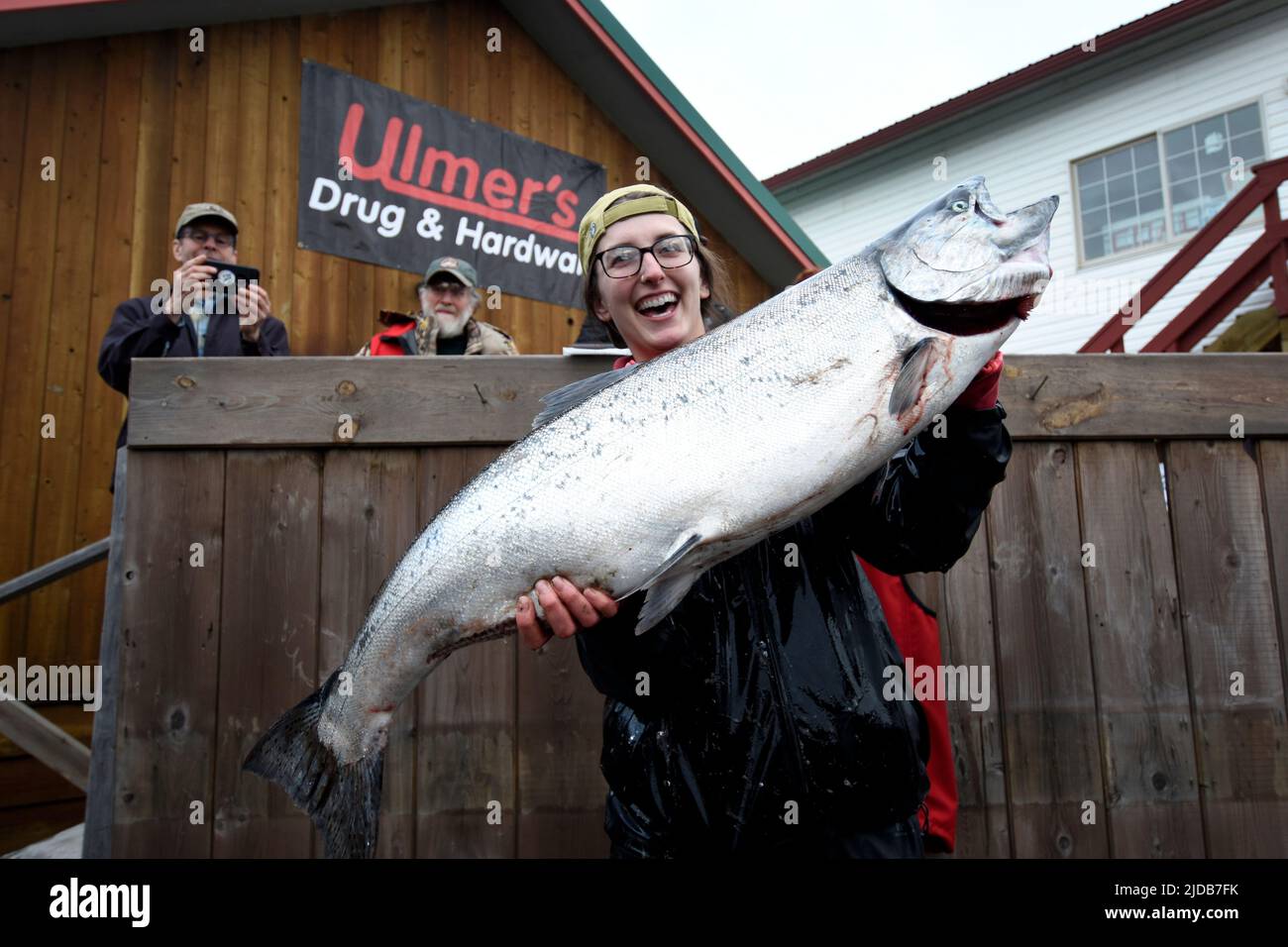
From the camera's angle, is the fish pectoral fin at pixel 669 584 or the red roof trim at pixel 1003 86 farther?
the red roof trim at pixel 1003 86

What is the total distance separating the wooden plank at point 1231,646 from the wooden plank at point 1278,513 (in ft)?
0.10

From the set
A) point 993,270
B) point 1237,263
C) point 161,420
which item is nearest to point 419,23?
point 161,420

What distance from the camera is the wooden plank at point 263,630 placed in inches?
114

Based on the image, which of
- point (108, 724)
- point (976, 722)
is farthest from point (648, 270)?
point (108, 724)

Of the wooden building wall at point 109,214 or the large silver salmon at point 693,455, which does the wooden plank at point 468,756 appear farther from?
the wooden building wall at point 109,214

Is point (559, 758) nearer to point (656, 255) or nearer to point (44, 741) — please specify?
point (656, 255)

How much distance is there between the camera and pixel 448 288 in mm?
5742

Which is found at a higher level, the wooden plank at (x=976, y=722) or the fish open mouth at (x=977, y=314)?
the fish open mouth at (x=977, y=314)

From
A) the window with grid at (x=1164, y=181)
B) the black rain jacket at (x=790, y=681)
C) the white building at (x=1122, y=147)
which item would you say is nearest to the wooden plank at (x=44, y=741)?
the black rain jacket at (x=790, y=681)

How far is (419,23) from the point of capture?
7430mm

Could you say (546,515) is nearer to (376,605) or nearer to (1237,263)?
(376,605)

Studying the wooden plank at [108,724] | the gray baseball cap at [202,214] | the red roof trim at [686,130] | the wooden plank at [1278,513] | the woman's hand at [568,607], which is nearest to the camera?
the woman's hand at [568,607]

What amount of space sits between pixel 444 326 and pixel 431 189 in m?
2.12

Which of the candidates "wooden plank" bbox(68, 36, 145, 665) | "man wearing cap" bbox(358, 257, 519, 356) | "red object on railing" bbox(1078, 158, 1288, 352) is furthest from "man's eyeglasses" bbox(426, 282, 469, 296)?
"red object on railing" bbox(1078, 158, 1288, 352)
